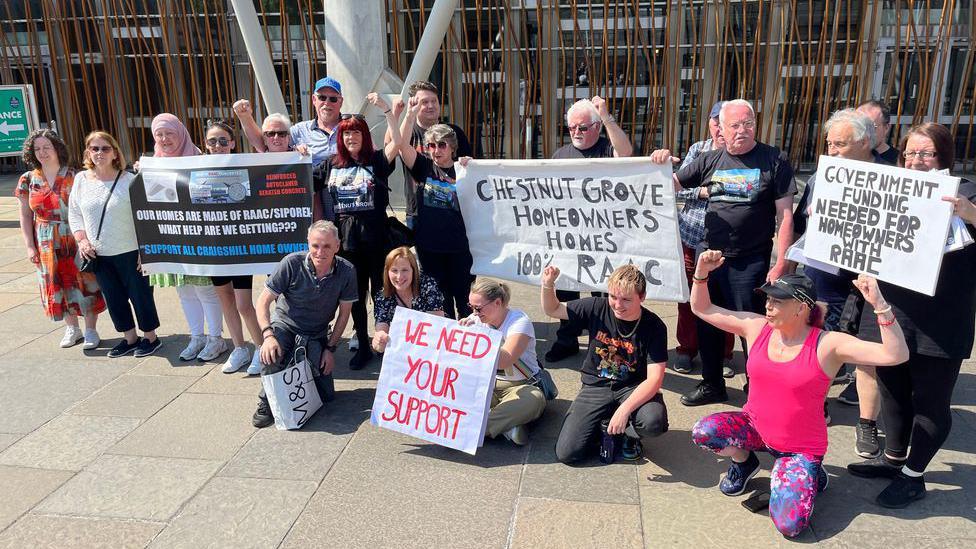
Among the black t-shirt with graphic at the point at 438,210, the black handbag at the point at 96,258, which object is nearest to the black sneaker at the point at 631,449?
the black t-shirt with graphic at the point at 438,210

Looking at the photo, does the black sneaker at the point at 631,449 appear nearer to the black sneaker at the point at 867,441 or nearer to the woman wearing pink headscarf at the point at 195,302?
the black sneaker at the point at 867,441

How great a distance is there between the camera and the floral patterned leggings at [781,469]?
3.09m

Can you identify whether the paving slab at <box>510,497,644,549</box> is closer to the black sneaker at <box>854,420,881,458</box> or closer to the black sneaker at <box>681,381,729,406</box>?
the black sneaker at <box>681,381,729,406</box>

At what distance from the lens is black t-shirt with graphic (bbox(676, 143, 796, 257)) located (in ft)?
13.5

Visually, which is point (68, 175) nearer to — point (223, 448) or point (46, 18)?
point (223, 448)

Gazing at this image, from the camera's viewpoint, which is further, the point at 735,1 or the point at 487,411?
the point at 735,1

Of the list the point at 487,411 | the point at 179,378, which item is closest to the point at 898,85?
the point at 487,411

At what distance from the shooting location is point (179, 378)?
5.12m

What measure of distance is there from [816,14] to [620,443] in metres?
9.98

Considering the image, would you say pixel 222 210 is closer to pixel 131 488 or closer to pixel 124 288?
pixel 124 288

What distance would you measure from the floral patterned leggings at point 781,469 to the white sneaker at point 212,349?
377 cm

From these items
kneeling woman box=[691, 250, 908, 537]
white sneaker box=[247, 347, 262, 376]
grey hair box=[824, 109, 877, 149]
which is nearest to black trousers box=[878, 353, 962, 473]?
kneeling woman box=[691, 250, 908, 537]

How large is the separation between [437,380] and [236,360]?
208 centimetres

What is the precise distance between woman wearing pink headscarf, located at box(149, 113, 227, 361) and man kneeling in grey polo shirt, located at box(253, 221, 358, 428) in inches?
42.0
